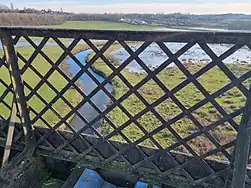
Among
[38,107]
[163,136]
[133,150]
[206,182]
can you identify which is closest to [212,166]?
[206,182]

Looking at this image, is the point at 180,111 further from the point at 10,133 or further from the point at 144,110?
the point at 10,133

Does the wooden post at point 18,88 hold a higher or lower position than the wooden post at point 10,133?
higher

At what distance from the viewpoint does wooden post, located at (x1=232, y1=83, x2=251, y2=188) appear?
78.6 inches

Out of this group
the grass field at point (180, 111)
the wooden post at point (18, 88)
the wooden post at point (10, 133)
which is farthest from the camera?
the grass field at point (180, 111)

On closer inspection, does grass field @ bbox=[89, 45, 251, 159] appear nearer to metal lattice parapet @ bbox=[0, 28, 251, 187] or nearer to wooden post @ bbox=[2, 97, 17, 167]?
metal lattice parapet @ bbox=[0, 28, 251, 187]

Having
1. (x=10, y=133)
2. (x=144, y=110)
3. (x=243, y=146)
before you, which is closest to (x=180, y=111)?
(x=144, y=110)

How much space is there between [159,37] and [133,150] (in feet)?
4.82

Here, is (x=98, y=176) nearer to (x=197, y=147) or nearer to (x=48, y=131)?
(x=48, y=131)

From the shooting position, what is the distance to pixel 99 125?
29.2ft

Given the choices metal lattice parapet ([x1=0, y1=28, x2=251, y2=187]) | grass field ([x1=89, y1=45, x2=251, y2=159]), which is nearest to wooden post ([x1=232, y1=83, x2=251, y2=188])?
metal lattice parapet ([x1=0, y1=28, x2=251, y2=187])

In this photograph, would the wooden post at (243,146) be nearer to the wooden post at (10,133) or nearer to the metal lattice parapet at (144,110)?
the metal lattice parapet at (144,110)

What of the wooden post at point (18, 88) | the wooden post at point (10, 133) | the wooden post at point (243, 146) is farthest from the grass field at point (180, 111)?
the wooden post at point (10, 133)

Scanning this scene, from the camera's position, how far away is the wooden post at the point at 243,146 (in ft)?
6.55

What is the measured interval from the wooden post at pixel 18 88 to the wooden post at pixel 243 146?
2440mm
